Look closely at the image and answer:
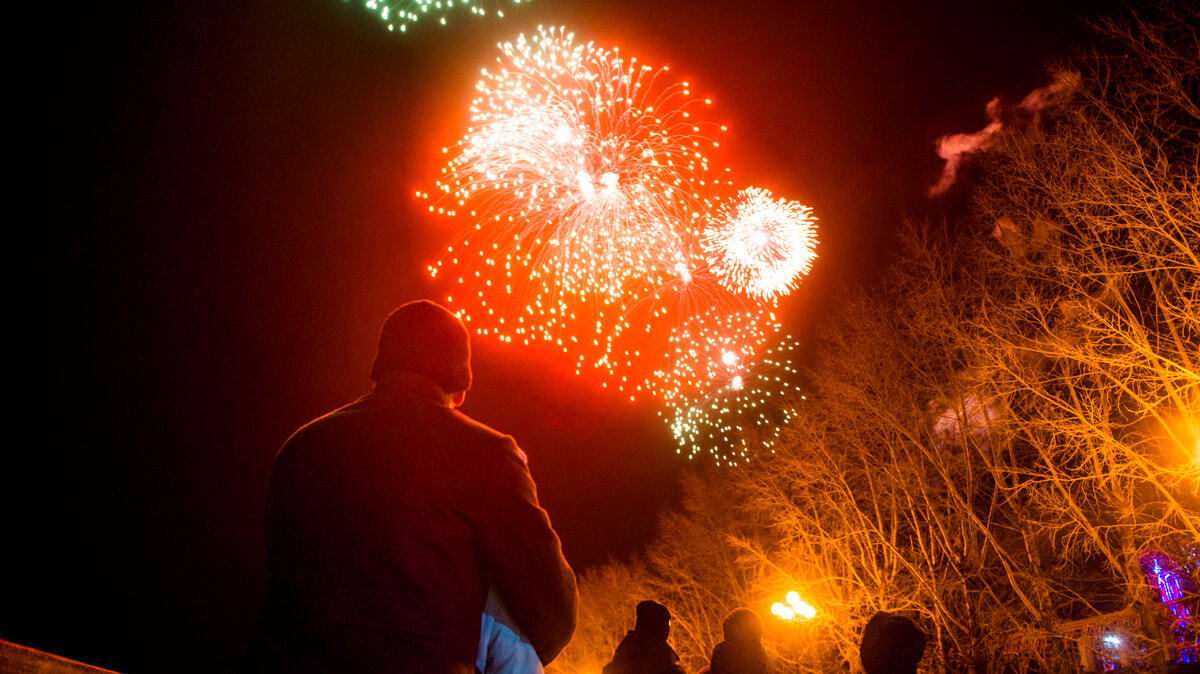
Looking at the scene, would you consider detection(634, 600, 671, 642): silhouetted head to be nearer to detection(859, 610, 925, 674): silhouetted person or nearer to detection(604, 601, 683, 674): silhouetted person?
detection(604, 601, 683, 674): silhouetted person

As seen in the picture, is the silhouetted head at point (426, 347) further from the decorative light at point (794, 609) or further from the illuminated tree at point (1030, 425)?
the decorative light at point (794, 609)

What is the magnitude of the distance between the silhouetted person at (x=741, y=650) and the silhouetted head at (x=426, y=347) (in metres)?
2.93

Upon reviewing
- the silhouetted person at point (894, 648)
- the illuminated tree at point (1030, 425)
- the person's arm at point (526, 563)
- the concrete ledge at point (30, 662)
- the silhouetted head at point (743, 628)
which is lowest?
the concrete ledge at point (30, 662)

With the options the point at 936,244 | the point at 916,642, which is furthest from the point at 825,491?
the point at 916,642

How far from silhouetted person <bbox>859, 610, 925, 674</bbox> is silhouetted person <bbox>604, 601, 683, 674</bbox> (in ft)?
4.70

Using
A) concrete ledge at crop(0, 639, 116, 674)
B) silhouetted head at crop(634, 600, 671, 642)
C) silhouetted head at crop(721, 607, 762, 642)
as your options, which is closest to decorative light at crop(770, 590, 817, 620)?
silhouetted head at crop(634, 600, 671, 642)

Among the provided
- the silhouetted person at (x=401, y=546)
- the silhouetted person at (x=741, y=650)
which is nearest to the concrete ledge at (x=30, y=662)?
the silhouetted person at (x=401, y=546)

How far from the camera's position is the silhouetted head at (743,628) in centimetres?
438

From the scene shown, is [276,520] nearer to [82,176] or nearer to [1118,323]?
[1118,323]

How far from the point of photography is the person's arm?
70.7 inches

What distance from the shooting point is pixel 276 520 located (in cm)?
180

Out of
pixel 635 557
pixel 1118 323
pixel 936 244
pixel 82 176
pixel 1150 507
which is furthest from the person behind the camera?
pixel 635 557

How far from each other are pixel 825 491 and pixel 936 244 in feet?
25.0

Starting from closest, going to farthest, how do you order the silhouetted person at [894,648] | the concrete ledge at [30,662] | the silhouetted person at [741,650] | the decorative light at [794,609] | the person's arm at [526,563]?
the concrete ledge at [30,662] < the person's arm at [526,563] < the silhouetted person at [894,648] < the silhouetted person at [741,650] < the decorative light at [794,609]
